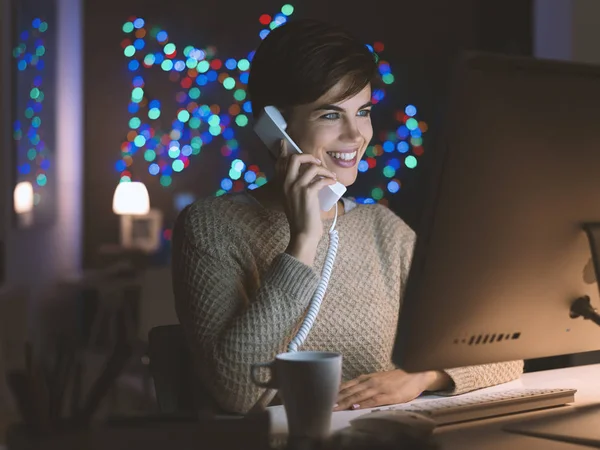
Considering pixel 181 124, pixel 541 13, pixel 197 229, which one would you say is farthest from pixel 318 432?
pixel 181 124

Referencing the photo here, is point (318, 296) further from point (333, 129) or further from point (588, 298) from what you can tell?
point (588, 298)

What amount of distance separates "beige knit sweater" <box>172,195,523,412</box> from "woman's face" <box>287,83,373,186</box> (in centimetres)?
16

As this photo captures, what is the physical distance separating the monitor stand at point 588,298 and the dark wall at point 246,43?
9.07ft

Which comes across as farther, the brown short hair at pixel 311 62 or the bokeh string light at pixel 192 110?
the bokeh string light at pixel 192 110

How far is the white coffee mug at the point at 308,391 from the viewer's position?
0.84 metres

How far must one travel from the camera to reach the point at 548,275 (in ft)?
3.01

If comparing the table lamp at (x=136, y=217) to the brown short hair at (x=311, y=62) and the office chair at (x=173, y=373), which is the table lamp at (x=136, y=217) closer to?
the brown short hair at (x=311, y=62)

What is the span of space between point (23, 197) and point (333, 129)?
10.8ft

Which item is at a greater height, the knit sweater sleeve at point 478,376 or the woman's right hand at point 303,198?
the woman's right hand at point 303,198

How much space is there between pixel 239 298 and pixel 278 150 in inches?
14.2

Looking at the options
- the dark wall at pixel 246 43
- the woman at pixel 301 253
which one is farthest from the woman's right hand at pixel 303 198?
the dark wall at pixel 246 43

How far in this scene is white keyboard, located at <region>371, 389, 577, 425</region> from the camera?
0.97 m

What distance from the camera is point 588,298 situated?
96 centimetres

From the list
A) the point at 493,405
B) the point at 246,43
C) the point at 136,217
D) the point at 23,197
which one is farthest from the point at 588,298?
the point at 23,197
